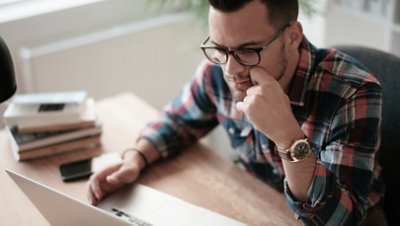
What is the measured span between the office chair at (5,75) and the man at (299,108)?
364mm

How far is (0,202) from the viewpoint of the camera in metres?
1.41

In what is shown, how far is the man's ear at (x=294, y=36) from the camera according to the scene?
1.35 metres

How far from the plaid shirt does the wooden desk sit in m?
0.07

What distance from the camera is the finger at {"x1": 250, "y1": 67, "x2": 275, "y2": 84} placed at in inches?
50.3

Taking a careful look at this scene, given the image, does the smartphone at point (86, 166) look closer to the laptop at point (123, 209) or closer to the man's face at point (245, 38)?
the laptop at point (123, 209)

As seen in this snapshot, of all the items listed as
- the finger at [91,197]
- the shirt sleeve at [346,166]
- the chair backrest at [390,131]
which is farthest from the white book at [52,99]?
the chair backrest at [390,131]

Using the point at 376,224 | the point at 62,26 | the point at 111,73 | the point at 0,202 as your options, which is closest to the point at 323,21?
the point at 111,73

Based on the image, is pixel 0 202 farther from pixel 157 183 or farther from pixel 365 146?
pixel 365 146

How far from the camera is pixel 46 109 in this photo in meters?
1.62

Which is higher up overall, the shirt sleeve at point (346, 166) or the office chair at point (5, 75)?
the office chair at point (5, 75)

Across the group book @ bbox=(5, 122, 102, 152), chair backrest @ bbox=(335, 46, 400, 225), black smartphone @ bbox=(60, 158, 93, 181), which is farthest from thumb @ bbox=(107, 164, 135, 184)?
chair backrest @ bbox=(335, 46, 400, 225)

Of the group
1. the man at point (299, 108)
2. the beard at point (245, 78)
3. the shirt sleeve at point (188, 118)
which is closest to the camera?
the man at point (299, 108)

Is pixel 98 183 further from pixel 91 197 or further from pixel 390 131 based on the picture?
pixel 390 131

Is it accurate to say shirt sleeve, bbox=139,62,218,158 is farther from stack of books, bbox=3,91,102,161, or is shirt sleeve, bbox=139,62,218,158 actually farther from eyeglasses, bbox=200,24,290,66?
eyeglasses, bbox=200,24,290,66
